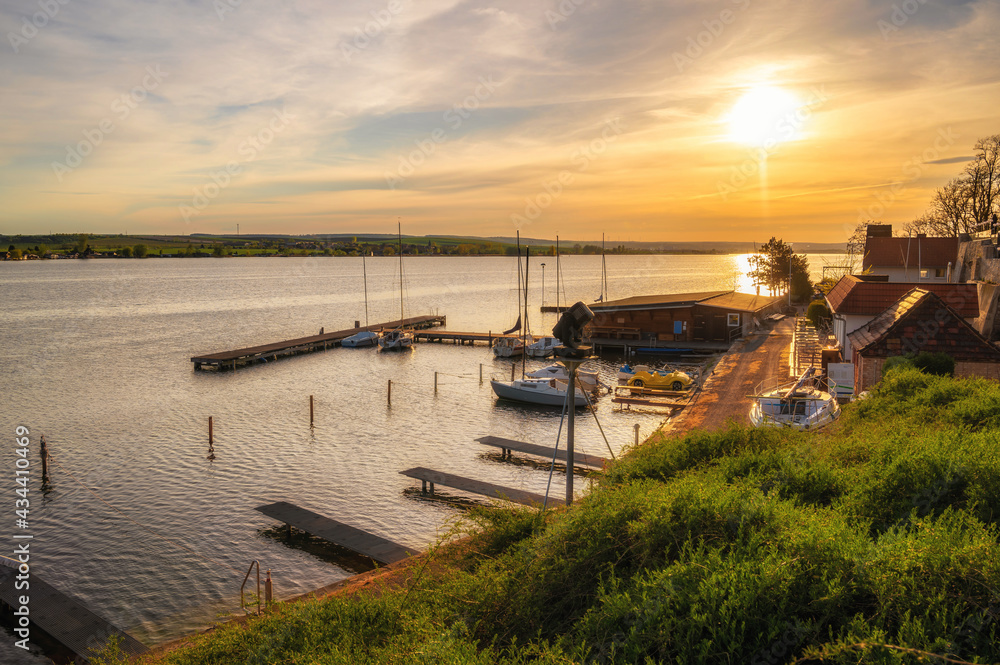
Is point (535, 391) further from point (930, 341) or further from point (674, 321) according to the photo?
point (674, 321)

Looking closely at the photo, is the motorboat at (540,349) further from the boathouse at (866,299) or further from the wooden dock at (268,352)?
the boathouse at (866,299)

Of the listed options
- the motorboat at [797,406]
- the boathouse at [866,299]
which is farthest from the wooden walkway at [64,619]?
the boathouse at [866,299]

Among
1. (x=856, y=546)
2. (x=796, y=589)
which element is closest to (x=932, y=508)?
(x=856, y=546)

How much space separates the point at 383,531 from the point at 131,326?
6622cm

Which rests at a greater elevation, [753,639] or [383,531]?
[753,639]

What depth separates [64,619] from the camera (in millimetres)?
13133

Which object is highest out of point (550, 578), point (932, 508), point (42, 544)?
point (932, 508)

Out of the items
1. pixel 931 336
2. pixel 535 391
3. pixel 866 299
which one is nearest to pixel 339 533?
pixel 535 391

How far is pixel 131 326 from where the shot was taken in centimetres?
7106

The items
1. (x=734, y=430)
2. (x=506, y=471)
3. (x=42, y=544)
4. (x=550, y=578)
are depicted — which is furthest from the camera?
(x=506, y=471)

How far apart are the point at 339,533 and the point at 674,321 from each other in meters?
40.7

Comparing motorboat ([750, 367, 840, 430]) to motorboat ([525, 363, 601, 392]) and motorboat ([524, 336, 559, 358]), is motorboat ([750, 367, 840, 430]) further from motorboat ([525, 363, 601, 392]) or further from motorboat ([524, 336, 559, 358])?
motorboat ([524, 336, 559, 358])

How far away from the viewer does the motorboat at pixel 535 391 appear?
3475cm

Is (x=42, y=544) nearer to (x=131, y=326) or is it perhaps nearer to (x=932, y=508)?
(x=932, y=508)
